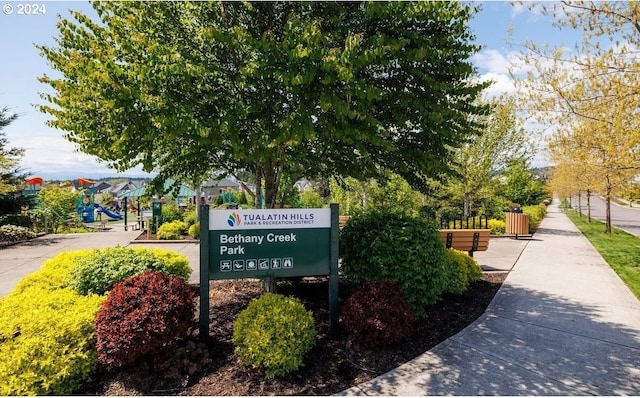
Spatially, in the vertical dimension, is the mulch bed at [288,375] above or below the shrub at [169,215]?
below

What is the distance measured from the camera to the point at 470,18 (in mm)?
5344

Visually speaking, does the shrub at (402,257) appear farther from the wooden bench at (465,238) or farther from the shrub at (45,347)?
the shrub at (45,347)

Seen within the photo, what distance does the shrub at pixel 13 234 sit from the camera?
15.3 meters

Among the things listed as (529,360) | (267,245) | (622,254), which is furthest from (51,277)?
(622,254)

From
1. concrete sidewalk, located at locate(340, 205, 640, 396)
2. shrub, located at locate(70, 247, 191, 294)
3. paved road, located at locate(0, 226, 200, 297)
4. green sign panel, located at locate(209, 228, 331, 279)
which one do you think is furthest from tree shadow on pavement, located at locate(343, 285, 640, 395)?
paved road, located at locate(0, 226, 200, 297)

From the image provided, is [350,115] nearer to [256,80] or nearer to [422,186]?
[256,80]

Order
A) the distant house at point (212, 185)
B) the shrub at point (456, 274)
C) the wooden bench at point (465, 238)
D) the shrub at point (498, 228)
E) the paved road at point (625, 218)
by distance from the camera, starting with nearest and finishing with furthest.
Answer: the shrub at point (456, 274) → the wooden bench at point (465, 238) → the shrub at point (498, 228) → the paved road at point (625, 218) → the distant house at point (212, 185)

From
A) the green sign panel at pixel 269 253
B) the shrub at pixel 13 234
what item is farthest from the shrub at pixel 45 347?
the shrub at pixel 13 234

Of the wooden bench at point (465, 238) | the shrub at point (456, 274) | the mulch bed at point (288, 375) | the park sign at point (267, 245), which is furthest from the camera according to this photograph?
the wooden bench at point (465, 238)

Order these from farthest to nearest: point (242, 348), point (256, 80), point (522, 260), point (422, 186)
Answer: point (522, 260) < point (422, 186) < point (256, 80) < point (242, 348)

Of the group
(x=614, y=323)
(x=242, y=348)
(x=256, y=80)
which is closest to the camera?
(x=242, y=348)

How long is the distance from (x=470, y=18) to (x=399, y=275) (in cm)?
379

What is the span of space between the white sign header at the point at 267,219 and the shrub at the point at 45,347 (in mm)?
1791

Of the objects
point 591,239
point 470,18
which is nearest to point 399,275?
point 470,18
